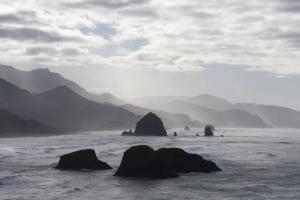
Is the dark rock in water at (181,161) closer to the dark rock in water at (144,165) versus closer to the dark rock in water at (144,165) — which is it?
the dark rock in water at (144,165)

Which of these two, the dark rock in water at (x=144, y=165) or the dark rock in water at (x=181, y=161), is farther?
the dark rock in water at (x=181, y=161)

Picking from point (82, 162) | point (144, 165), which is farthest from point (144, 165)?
point (82, 162)

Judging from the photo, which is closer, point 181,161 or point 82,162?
point 181,161

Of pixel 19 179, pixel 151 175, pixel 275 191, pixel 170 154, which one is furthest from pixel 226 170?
pixel 19 179

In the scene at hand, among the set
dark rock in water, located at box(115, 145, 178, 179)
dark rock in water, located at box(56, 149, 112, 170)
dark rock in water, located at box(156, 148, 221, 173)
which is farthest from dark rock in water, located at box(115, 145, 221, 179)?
dark rock in water, located at box(56, 149, 112, 170)

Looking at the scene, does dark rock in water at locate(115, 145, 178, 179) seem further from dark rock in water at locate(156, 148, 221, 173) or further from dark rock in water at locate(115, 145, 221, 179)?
dark rock in water at locate(156, 148, 221, 173)

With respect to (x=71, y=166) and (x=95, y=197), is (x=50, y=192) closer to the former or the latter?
(x=95, y=197)

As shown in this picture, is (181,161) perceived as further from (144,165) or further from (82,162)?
(82,162)

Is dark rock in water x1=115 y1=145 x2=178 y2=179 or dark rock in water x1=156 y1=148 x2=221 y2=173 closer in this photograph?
dark rock in water x1=115 y1=145 x2=178 y2=179

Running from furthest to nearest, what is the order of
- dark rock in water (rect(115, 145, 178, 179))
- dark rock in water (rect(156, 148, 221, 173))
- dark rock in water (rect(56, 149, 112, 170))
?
dark rock in water (rect(56, 149, 112, 170)), dark rock in water (rect(156, 148, 221, 173)), dark rock in water (rect(115, 145, 178, 179))

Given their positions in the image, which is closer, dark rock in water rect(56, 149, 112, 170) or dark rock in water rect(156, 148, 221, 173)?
dark rock in water rect(156, 148, 221, 173)

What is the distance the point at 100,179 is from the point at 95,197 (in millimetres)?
13966

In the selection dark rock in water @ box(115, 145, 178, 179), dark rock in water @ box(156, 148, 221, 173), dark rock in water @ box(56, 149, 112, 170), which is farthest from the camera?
dark rock in water @ box(56, 149, 112, 170)

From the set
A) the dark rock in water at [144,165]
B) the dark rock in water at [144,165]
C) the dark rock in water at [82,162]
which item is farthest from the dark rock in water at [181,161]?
the dark rock in water at [82,162]
